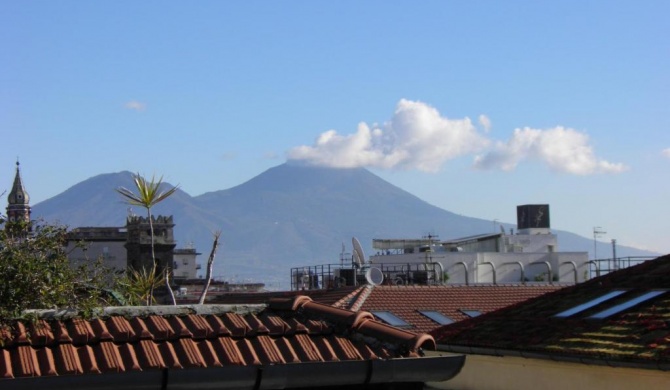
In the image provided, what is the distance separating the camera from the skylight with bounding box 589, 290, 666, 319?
1870 cm

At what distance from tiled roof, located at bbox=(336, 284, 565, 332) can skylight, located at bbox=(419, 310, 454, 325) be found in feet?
0.64

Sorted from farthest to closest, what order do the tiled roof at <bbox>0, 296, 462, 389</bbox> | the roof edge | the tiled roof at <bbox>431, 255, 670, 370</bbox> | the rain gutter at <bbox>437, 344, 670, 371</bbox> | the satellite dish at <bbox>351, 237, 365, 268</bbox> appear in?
the satellite dish at <bbox>351, 237, 365, 268</bbox> < the tiled roof at <bbox>431, 255, 670, 370</bbox> < the rain gutter at <bbox>437, 344, 670, 371</bbox> < the roof edge < the tiled roof at <bbox>0, 296, 462, 389</bbox>

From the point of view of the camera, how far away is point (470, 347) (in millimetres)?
20062

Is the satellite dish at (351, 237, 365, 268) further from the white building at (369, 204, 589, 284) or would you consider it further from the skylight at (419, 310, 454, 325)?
the skylight at (419, 310, 454, 325)

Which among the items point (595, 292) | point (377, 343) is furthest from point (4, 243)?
point (595, 292)

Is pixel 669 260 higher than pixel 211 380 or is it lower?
higher

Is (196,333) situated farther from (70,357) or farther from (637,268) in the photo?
(637,268)

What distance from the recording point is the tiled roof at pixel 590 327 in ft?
52.7

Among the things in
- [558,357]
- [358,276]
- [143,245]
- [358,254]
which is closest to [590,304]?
[558,357]

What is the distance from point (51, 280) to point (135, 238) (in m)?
96.9

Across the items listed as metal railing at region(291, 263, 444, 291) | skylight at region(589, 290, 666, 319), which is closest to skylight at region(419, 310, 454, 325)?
metal railing at region(291, 263, 444, 291)

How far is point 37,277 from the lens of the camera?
11.2m

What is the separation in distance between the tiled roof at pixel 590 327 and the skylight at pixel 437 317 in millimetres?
14428

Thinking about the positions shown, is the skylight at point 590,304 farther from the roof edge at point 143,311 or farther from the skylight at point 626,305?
the roof edge at point 143,311
